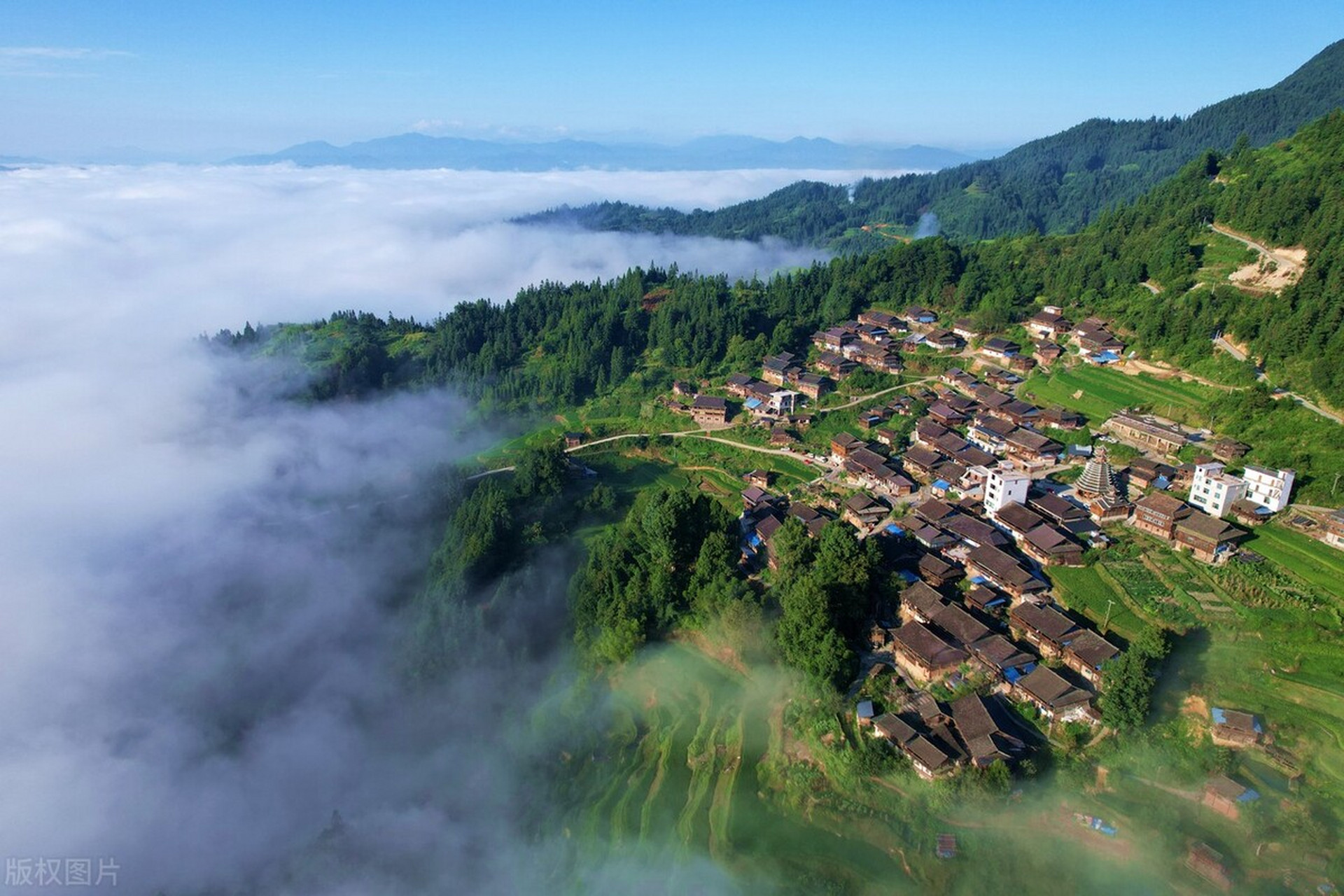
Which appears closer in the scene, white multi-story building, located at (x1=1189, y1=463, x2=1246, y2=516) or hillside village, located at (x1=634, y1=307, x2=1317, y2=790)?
hillside village, located at (x1=634, y1=307, x2=1317, y2=790)

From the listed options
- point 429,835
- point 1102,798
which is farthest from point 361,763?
point 1102,798

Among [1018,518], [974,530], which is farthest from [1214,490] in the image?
[974,530]

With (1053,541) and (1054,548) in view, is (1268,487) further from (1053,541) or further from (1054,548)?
(1054,548)

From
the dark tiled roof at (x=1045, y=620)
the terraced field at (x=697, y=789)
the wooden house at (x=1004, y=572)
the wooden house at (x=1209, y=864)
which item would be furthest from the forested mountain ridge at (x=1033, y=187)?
the wooden house at (x=1209, y=864)

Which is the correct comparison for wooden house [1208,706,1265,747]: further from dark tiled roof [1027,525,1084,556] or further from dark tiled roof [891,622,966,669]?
dark tiled roof [1027,525,1084,556]

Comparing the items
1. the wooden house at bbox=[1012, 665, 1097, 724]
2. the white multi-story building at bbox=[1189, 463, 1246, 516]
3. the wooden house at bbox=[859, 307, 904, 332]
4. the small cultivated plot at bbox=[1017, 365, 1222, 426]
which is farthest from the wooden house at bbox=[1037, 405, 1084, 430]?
the wooden house at bbox=[1012, 665, 1097, 724]

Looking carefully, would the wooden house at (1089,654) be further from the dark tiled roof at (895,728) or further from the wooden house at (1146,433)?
the wooden house at (1146,433)
